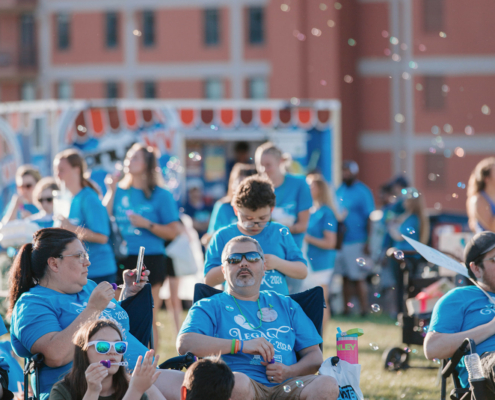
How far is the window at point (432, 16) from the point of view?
28.6 meters

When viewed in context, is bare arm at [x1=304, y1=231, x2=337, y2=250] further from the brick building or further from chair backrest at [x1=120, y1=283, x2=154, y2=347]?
the brick building

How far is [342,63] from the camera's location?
2856cm

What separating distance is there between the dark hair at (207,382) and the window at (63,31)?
1338 inches

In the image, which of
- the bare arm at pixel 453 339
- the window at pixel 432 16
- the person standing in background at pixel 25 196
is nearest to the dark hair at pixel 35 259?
the bare arm at pixel 453 339

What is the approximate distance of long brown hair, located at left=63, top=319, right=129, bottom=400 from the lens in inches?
115

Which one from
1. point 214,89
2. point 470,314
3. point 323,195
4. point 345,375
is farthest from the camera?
point 214,89

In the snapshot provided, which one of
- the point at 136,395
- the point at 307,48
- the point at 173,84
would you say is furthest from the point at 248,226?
the point at 173,84

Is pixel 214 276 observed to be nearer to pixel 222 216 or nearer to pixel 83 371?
pixel 222 216

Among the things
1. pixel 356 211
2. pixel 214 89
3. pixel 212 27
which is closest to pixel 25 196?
pixel 356 211

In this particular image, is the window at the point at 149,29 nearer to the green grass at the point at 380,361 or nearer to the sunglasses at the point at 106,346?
the green grass at the point at 380,361

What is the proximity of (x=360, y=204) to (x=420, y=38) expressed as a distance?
20.6 m

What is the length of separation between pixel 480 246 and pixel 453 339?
52 cm

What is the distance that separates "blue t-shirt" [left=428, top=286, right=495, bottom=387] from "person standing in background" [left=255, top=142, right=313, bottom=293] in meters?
1.96

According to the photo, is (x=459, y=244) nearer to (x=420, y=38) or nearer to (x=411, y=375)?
(x=411, y=375)
